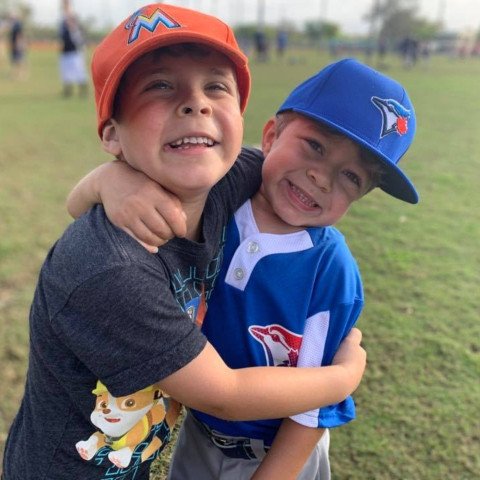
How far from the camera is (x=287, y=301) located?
54.9 inches

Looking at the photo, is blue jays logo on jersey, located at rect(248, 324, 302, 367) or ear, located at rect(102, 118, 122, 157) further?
blue jays logo on jersey, located at rect(248, 324, 302, 367)

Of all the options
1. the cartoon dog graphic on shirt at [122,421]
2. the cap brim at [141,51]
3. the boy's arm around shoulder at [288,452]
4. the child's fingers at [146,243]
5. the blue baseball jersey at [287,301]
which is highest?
the cap brim at [141,51]

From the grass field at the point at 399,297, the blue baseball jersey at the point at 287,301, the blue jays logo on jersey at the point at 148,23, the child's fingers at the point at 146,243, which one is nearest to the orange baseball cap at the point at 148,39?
the blue jays logo on jersey at the point at 148,23

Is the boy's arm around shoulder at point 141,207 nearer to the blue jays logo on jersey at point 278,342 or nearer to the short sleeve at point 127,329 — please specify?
the short sleeve at point 127,329

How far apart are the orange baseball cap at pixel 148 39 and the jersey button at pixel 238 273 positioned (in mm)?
514

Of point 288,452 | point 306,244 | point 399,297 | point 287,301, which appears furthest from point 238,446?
point 399,297

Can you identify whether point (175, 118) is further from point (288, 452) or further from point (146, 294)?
point (288, 452)

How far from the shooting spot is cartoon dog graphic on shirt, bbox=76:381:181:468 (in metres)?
1.29

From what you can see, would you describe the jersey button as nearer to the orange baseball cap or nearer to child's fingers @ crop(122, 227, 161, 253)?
child's fingers @ crop(122, 227, 161, 253)

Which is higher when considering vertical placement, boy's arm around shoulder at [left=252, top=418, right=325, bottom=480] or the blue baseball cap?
the blue baseball cap

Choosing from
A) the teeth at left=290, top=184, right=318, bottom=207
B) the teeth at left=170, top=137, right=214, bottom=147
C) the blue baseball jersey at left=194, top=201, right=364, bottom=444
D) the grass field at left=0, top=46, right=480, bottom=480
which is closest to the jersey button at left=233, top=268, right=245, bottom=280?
the blue baseball jersey at left=194, top=201, right=364, bottom=444

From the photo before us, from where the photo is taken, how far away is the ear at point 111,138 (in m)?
1.25

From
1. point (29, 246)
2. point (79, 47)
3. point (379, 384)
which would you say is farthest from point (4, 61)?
point (379, 384)

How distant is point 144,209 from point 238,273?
39cm
